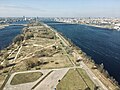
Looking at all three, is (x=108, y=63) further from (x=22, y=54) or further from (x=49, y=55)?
(x=22, y=54)

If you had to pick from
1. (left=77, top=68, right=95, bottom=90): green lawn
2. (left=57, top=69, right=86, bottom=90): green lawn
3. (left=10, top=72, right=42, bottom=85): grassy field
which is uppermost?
(left=77, top=68, right=95, bottom=90): green lawn

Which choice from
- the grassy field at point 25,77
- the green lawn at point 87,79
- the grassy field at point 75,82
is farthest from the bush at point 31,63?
the green lawn at point 87,79

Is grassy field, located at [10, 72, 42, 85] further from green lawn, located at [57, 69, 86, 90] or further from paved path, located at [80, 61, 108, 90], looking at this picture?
paved path, located at [80, 61, 108, 90]

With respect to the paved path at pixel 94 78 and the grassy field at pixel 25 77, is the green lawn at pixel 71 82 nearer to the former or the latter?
the paved path at pixel 94 78

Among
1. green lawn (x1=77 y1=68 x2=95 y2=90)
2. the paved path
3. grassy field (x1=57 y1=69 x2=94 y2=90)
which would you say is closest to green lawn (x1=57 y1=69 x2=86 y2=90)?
grassy field (x1=57 y1=69 x2=94 y2=90)

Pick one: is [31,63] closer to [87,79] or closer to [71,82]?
[71,82]
